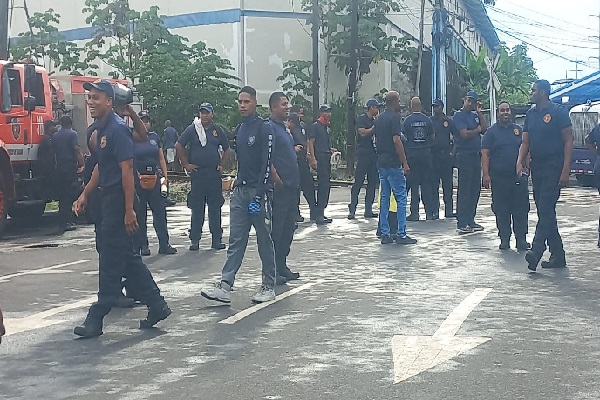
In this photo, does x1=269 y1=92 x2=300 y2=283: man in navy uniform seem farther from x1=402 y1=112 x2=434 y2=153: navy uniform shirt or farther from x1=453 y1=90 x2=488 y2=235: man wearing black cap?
x1=402 y1=112 x2=434 y2=153: navy uniform shirt

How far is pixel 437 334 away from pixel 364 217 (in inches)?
379

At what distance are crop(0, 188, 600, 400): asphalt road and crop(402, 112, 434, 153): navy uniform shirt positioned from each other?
3.63 metres

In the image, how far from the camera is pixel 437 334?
24.1 feet

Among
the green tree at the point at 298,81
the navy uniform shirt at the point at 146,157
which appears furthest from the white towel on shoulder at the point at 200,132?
the green tree at the point at 298,81

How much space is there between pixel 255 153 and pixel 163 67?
79.0 ft

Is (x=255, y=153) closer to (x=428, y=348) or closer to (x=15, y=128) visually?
(x=428, y=348)

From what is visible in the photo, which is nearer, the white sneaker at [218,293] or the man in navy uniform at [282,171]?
the white sneaker at [218,293]

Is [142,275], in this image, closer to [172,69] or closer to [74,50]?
[172,69]

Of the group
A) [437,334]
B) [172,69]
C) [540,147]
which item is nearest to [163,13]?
[172,69]

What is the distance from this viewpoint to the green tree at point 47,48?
37469mm

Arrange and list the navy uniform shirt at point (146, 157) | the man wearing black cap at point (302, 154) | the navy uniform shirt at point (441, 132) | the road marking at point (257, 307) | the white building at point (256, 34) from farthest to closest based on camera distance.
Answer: the white building at point (256, 34), the navy uniform shirt at point (441, 132), the man wearing black cap at point (302, 154), the navy uniform shirt at point (146, 157), the road marking at point (257, 307)

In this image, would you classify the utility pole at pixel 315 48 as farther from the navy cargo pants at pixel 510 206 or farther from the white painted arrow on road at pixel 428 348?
the white painted arrow on road at pixel 428 348

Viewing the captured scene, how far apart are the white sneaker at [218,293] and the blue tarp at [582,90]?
2654 cm

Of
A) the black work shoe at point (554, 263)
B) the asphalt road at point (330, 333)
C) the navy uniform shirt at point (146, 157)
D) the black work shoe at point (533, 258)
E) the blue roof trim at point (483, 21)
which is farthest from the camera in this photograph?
the blue roof trim at point (483, 21)
